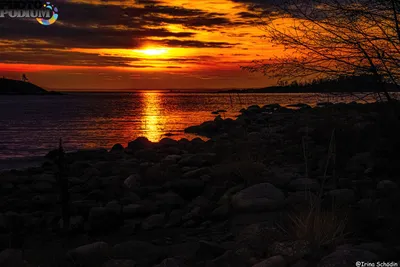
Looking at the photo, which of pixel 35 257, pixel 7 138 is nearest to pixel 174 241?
pixel 35 257

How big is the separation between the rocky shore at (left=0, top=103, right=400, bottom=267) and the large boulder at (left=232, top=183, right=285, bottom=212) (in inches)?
0.6

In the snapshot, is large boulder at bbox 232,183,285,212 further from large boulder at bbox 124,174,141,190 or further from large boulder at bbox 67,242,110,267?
large boulder at bbox 124,174,141,190

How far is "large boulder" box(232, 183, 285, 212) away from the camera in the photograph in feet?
19.0

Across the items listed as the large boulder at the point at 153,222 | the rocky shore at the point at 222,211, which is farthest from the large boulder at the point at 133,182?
the large boulder at the point at 153,222

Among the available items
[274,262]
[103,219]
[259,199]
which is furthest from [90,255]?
[259,199]

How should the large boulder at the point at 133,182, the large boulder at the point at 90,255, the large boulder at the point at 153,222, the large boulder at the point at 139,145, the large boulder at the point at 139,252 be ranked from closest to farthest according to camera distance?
the large boulder at the point at 90,255, the large boulder at the point at 139,252, the large boulder at the point at 153,222, the large boulder at the point at 133,182, the large boulder at the point at 139,145

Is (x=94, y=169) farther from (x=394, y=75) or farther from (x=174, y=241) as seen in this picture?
(x=394, y=75)

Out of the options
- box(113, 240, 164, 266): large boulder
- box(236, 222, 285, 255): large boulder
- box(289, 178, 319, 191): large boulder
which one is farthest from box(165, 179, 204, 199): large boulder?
box(236, 222, 285, 255): large boulder

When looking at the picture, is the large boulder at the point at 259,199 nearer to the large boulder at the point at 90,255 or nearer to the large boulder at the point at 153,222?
the large boulder at the point at 153,222

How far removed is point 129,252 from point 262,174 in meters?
3.69

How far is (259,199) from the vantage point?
587cm

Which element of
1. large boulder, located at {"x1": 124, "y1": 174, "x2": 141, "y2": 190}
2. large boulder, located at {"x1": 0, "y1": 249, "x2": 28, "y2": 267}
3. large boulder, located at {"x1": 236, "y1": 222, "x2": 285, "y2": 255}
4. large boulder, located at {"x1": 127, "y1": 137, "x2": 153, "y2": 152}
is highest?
large boulder, located at {"x1": 236, "y1": 222, "x2": 285, "y2": 255}

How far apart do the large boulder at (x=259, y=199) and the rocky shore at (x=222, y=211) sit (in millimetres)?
16

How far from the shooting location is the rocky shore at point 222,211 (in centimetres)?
414
